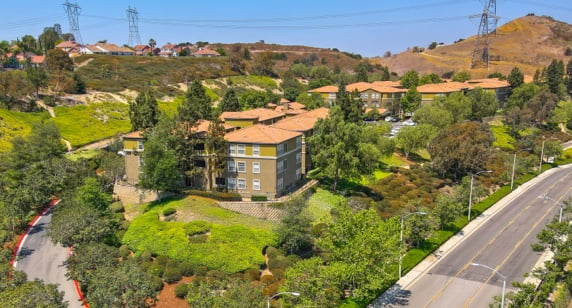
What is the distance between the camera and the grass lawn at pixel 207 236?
40531 millimetres

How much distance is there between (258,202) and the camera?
50969mm

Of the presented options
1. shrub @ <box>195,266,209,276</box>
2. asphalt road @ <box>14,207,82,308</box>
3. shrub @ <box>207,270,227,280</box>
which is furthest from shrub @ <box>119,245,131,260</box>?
shrub @ <box>207,270,227,280</box>

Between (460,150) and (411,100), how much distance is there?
149 feet

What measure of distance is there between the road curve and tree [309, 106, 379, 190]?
14920mm

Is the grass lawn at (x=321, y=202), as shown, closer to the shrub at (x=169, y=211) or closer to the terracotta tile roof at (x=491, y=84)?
the shrub at (x=169, y=211)

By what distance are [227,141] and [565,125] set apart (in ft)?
320

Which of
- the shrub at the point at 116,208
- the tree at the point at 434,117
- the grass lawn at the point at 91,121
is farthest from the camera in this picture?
the tree at the point at 434,117

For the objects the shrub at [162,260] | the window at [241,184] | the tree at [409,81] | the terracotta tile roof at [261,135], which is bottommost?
the shrub at [162,260]

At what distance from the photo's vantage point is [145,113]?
5834 centimetres

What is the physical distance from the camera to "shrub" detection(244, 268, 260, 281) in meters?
38.4

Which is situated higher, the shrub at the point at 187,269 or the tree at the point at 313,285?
the tree at the point at 313,285

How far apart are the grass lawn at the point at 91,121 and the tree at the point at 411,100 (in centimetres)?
6464

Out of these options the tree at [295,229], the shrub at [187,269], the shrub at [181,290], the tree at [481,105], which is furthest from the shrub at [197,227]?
the tree at [481,105]

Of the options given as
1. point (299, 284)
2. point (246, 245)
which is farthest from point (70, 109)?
point (299, 284)
